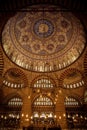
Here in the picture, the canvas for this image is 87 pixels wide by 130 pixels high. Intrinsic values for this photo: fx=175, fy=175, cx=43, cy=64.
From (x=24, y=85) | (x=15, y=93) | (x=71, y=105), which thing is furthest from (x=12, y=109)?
(x=71, y=105)

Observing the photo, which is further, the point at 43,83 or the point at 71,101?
the point at 43,83

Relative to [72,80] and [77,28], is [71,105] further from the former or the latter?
[77,28]

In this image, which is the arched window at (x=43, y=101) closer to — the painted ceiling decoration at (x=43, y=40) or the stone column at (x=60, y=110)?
the stone column at (x=60, y=110)

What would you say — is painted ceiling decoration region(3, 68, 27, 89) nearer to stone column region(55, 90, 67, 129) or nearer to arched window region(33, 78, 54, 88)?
arched window region(33, 78, 54, 88)

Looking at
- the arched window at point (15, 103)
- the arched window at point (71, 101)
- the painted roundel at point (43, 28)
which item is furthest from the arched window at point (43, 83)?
the painted roundel at point (43, 28)

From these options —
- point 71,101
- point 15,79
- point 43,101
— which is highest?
point 15,79

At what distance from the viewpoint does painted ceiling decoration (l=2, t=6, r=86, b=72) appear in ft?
84.2

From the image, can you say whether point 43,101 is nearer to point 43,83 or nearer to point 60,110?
point 43,83

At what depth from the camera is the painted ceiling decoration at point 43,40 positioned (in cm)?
2566

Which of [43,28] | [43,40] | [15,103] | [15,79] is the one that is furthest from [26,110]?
[43,28]

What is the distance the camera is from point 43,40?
1111 inches

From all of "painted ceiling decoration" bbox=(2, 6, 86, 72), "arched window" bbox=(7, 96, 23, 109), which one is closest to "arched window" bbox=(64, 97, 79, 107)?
"painted ceiling decoration" bbox=(2, 6, 86, 72)

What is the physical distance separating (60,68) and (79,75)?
323 centimetres

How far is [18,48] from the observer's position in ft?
89.1
